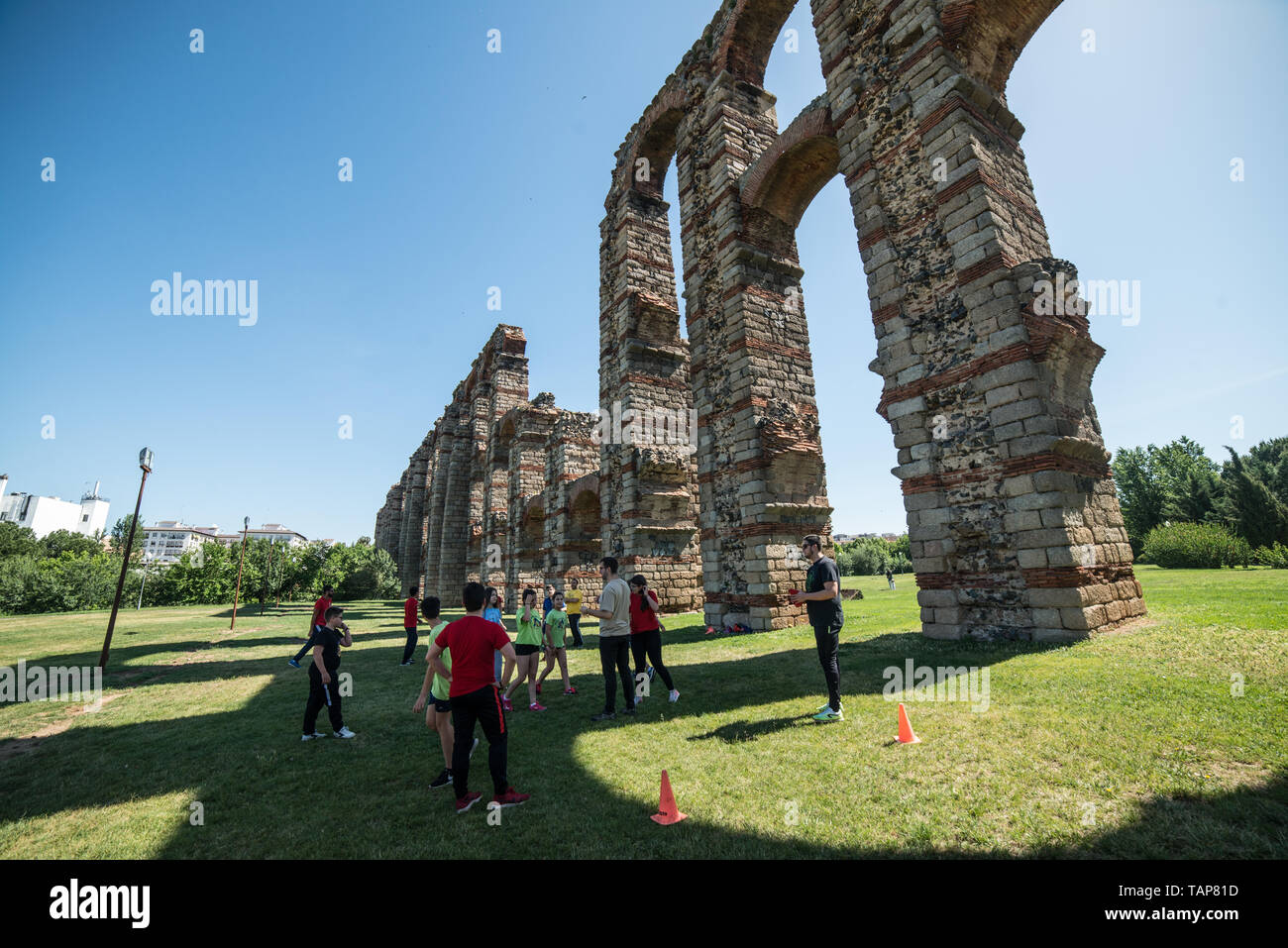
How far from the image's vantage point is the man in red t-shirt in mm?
3951

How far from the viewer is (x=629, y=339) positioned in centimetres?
1667

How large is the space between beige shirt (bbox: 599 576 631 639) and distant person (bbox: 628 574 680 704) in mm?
276

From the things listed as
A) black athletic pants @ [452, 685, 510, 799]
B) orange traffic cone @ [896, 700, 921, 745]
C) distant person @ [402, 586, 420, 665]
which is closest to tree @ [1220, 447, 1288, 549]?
orange traffic cone @ [896, 700, 921, 745]

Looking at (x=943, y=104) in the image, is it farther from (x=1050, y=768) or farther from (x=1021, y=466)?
(x=1050, y=768)

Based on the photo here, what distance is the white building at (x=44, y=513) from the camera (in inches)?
3457

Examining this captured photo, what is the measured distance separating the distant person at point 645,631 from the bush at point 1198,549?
85.2ft

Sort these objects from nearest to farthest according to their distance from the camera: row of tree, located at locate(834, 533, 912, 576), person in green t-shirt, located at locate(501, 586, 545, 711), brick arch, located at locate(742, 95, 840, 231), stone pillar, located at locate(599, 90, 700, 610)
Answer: person in green t-shirt, located at locate(501, 586, 545, 711)
brick arch, located at locate(742, 95, 840, 231)
stone pillar, located at locate(599, 90, 700, 610)
row of tree, located at locate(834, 533, 912, 576)

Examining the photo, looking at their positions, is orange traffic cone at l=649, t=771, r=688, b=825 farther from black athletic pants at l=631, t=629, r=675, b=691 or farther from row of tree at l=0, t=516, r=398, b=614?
row of tree at l=0, t=516, r=398, b=614

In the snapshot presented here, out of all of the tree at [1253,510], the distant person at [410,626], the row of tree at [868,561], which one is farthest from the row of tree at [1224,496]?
the distant person at [410,626]

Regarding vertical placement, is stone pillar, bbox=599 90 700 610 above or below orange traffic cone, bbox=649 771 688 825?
above

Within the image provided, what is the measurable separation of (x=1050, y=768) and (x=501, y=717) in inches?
167

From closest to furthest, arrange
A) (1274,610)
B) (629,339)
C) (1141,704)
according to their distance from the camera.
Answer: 1. (1141,704)
2. (1274,610)
3. (629,339)
